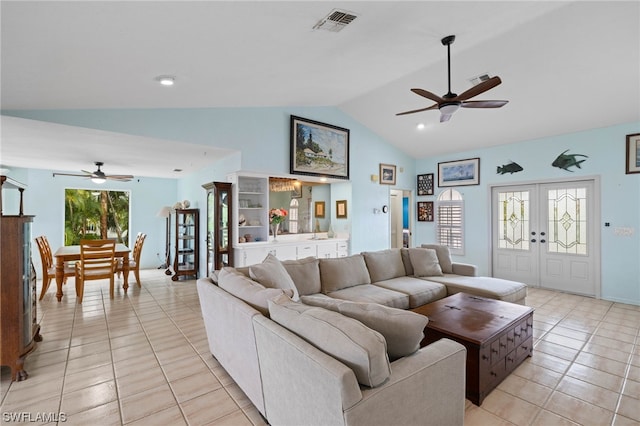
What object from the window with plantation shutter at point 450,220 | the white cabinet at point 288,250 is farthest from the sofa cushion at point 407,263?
the window with plantation shutter at point 450,220

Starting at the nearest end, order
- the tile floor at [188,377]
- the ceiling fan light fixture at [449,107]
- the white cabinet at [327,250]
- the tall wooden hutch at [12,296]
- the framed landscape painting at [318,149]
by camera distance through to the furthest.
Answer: the tile floor at [188,377] < the tall wooden hutch at [12,296] < the ceiling fan light fixture at [449,107] < the framed landscape painting at [318,149] < the white cabinet at [327,250]

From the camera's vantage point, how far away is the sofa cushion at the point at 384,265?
13.2 feet

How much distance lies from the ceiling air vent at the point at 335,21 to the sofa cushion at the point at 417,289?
2.84m

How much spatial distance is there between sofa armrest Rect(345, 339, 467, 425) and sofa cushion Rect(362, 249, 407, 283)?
2287 millimetres

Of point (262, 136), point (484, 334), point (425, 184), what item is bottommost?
point (484, 334)

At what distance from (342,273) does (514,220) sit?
4302mm

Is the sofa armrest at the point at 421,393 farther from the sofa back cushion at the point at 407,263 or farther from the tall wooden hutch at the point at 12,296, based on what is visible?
the tall wooden hutch at the point at 12,296

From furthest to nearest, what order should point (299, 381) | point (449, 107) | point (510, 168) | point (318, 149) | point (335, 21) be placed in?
point (510, 168) < point (318, 149) < point (449, 107) < point (335, 21) < point (299, 381)

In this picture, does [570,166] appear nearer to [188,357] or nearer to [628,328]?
[628,328]

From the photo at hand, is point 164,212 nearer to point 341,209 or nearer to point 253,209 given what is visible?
point 253,209

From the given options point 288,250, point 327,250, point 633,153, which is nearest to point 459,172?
point 633,153

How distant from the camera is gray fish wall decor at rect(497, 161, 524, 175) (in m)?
5.77

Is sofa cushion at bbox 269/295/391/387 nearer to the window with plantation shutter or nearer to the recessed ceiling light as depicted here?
the recessed ceiling light

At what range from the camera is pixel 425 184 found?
728cm
